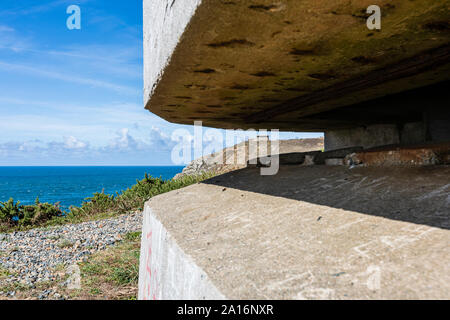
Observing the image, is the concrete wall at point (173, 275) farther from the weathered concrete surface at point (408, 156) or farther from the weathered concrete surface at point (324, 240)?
the weathered concrete surface at point (408, 156)

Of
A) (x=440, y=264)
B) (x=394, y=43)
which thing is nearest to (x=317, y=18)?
(x=394, y=43)

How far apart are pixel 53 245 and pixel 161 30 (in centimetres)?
681

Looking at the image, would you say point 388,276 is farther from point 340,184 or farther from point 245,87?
point 245,87

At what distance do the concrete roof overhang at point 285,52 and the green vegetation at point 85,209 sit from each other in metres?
8.04

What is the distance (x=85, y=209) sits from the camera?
11289 mm

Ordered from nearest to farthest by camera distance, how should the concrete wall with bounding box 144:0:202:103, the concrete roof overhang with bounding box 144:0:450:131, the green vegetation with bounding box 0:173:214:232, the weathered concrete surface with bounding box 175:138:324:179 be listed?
the concrete roof overhang with bounding box 144:0:450:131 → the concrete wall with bounding box 144:0:202:103 → the green vegetation with bounding box 0:173:214:232 → the weathered concrete surface with bounding box 175:138:324:179

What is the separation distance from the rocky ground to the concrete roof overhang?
3.83 m

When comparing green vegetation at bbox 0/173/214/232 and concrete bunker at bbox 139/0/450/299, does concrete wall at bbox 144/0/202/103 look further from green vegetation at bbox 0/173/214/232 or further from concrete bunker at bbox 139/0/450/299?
green vegetation at bbox 0/173/214/232

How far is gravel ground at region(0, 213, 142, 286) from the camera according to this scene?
5574 millimetres

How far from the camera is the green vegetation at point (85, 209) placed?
1041cm

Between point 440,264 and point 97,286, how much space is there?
4549mm

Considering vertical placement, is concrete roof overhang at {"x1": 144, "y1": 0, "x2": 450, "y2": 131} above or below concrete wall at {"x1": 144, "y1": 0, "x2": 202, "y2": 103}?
below

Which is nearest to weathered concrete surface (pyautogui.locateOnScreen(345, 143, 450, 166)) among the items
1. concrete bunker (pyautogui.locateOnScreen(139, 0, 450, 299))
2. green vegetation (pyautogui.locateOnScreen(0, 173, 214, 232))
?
concrete bunker (pyautogui.locateOnScreen(139, 0, 450, 299))

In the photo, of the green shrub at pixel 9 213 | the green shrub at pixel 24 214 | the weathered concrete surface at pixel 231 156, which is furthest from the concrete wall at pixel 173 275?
the weathered concrete surface at pixel 231 156
